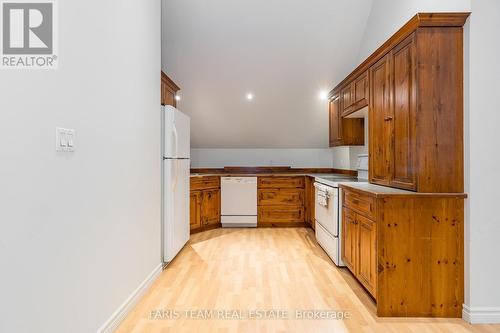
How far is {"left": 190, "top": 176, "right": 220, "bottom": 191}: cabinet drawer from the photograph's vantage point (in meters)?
4.90

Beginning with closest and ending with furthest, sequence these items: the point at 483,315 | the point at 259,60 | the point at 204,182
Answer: the point at 483,315 < the point at 259,60 < the point at 204,182

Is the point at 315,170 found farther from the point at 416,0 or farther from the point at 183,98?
the point at 416,0

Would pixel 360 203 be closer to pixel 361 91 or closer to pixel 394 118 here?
pixel 394 118

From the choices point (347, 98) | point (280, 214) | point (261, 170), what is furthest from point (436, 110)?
point (261, 170)

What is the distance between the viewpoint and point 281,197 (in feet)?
18.0

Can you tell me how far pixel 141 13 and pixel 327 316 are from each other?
9.28ft

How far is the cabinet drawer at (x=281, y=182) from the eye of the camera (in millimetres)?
5477

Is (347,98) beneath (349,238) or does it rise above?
above

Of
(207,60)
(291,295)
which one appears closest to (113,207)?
(291,295)

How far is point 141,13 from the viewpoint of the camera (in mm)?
2732

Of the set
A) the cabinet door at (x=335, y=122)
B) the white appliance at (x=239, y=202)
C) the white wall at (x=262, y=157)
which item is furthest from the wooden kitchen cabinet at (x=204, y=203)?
the cabinet door at (x=335, y=122)

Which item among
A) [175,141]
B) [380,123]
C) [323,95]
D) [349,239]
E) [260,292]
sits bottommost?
[260,292]

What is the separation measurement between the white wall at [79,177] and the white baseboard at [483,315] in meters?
2.43

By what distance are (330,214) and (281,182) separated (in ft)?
6.22
